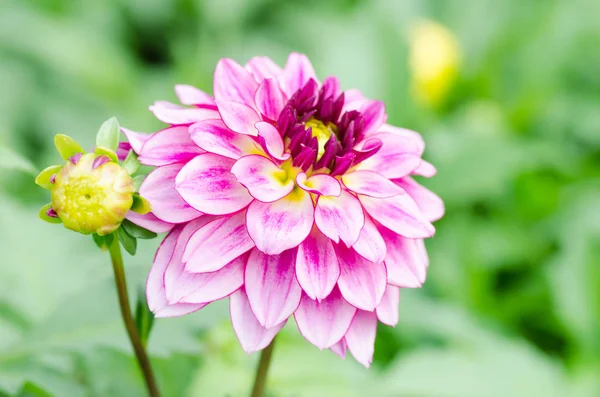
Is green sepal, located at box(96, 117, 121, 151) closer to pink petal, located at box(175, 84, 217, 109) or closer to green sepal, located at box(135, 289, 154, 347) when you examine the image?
pink petal, located at box(175, 84, 217, 109)

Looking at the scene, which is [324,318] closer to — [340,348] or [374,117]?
[340,348]

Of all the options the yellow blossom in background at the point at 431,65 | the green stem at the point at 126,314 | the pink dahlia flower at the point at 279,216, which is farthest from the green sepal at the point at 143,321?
the yellow blossom in background at the point at 431,65

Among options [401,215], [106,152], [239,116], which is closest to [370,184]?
[401,215]

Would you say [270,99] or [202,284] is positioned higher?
[270,99]

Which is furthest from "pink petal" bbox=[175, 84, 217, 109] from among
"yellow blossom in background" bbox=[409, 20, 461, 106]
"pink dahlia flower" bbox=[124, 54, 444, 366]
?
"yellow blossom in background" bbox=[409, 20, 461, 106]

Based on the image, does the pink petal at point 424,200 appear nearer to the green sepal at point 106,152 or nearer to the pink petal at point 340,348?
the pink petal at point 340,348
